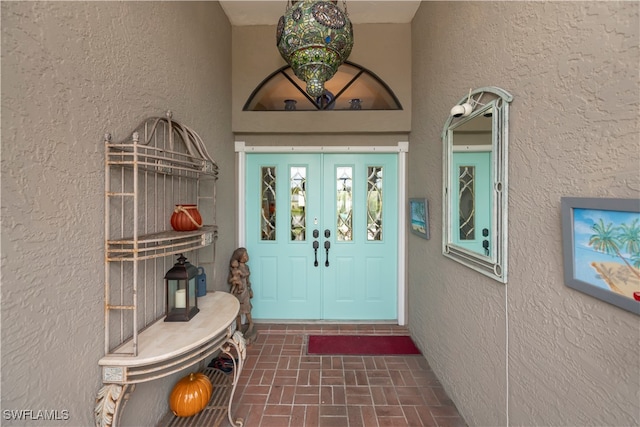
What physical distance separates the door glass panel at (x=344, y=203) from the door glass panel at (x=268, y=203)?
784mm

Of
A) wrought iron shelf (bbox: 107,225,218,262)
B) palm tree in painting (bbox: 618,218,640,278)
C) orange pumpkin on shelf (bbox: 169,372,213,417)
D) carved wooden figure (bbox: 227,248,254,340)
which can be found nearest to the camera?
palm tree in painting (bbox: 618,218,640,278)

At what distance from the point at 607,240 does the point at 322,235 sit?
2.39 meters

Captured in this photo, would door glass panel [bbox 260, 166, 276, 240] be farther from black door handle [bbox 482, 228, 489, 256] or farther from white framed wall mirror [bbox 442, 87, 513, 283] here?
black door handle [bbox 482, 228, 489, 256]

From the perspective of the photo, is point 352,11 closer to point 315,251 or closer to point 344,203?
point 344,203

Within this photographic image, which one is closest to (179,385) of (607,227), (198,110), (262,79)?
(198,110)

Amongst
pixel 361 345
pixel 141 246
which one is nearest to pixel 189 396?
pixel 141 246

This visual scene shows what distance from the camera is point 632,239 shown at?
0.79 metres

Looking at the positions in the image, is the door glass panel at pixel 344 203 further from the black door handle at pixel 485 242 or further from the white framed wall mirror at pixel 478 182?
the black door handle at pixel 485 242

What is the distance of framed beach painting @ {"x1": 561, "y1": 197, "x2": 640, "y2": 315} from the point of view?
0.78 metres

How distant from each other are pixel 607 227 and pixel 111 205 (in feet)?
6.80

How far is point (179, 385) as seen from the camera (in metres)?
1.64

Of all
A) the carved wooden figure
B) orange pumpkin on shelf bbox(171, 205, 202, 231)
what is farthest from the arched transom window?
orange pumpkin on shelf bbox(171, 205, 202, 231)

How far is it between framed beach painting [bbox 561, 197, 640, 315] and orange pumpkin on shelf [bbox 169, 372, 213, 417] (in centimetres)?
207

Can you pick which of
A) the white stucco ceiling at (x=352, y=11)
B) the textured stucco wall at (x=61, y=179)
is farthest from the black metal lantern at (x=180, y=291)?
the white stucco ceiling at (x=352, y=11)
